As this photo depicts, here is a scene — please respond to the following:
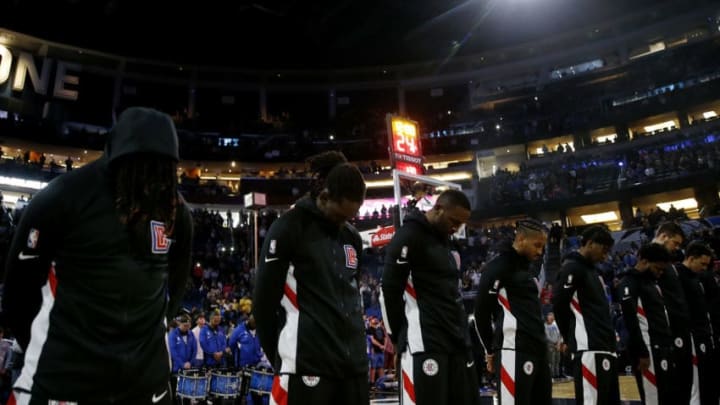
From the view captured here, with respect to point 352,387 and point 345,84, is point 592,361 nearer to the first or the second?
point 352,387

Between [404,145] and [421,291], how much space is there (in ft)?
22.8

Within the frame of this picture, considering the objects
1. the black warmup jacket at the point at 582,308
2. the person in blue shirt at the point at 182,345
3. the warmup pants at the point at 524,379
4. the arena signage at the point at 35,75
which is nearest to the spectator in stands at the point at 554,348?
the person in blue shirt at the point at 182,345

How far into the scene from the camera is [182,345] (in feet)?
37.2

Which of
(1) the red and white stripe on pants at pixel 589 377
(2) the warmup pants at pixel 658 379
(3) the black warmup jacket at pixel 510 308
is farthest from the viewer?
(2) the warmup pants at pixel 658 379

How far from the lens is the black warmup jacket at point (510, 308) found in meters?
4.62

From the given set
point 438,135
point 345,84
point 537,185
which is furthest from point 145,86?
point 537,185

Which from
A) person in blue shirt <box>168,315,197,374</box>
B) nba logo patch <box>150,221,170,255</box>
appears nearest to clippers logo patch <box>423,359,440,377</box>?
nba logo patch <box>150,221,170,255</box>

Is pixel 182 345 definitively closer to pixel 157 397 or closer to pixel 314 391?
pixel 314 391

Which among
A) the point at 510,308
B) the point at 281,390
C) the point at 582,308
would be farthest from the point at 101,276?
the point at 582,308

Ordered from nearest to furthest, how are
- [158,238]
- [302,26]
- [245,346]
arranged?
[158,238] → [245,346] → [302,26]

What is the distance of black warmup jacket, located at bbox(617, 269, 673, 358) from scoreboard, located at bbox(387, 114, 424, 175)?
16.4 feet

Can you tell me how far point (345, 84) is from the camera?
4650 cm

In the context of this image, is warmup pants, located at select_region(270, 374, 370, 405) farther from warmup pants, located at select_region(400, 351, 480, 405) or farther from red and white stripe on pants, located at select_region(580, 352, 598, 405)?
red and white stripe on pants, located at select_region(580, 352, 598, 405)

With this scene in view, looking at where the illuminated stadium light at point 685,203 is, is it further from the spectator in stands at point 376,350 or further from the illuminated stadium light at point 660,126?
the spectator in stands at point 376,350
